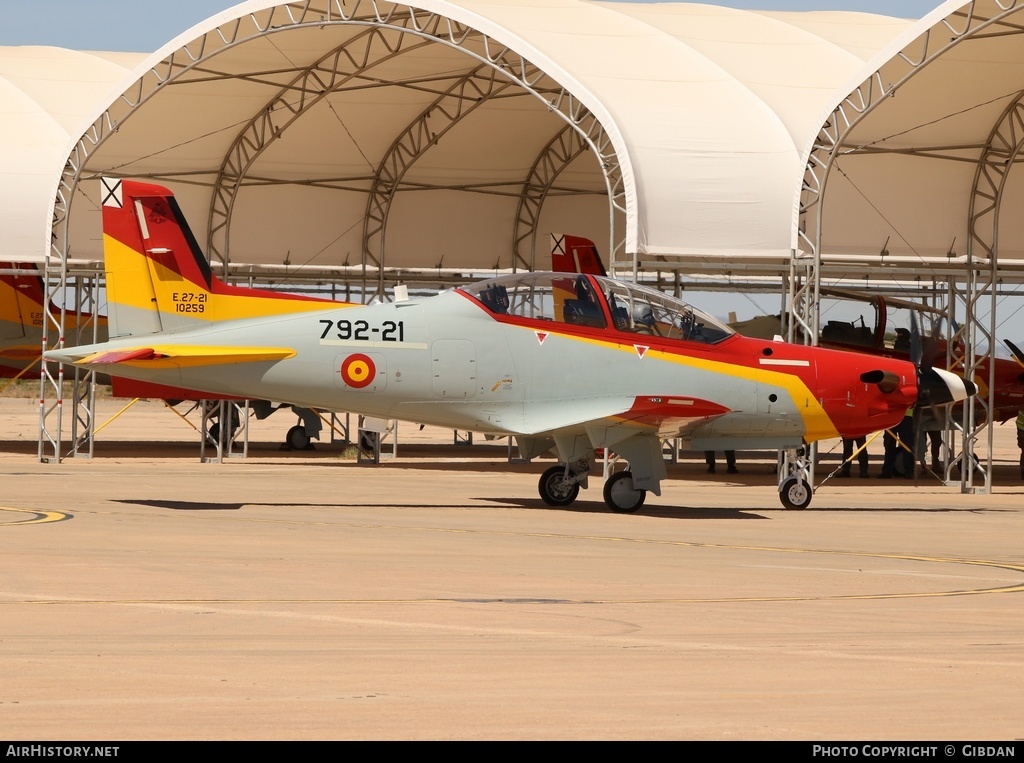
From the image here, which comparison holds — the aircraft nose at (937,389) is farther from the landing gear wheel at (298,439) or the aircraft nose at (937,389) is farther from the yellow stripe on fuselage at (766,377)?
the landing gear wheel at (298,439)

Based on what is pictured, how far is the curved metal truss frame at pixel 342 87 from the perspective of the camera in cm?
2380

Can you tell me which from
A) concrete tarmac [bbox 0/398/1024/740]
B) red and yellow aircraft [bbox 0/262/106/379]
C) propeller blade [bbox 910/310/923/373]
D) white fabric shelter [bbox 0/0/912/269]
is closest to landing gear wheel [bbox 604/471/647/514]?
concrete tarmac [bbox 0/398/1024/740]

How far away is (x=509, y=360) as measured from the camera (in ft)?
55.2

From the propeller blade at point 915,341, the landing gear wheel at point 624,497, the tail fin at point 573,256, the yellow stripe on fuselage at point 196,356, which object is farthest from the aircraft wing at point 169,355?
the propeller blade at point 915,341

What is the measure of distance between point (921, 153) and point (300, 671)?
2108cm

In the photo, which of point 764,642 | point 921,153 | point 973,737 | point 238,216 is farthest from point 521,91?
point 973,737

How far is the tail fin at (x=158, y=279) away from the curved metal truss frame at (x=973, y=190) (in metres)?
9.70

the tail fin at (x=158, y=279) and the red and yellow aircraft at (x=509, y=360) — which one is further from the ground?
the tail fin at (x=158, y=279)

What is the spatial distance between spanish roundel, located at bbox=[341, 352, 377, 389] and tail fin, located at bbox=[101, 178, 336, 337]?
2.90 feet

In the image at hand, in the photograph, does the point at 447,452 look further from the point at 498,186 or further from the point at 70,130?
the point at 70,130

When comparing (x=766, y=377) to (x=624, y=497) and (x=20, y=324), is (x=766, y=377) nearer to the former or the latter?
(x=624, y=497)

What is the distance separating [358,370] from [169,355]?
223 centimetres

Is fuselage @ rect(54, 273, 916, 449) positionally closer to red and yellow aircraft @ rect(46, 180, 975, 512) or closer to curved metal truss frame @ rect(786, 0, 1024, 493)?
red and yellow aircraft @ rect(46, 180, 975, 512)

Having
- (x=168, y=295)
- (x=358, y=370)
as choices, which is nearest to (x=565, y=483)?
(x=358, y=370)
